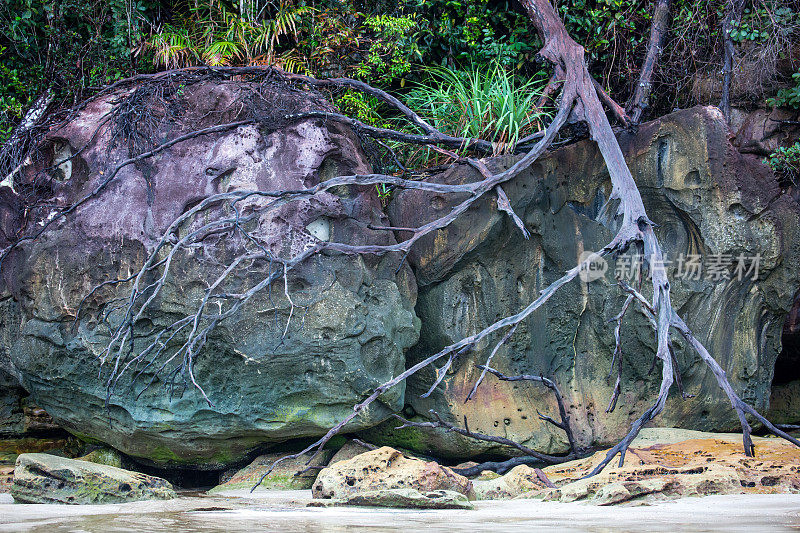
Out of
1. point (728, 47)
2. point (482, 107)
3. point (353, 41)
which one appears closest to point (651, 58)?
point (728, 47)

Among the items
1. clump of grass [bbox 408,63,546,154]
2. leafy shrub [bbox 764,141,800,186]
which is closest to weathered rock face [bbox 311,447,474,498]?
clump of grass [bbox 408,63,546,154]

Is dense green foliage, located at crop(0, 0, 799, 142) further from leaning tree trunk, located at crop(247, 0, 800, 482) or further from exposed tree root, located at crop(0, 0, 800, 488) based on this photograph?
exposed tree root, located at crop(0, 0, 800, 488)

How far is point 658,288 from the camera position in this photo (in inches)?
179

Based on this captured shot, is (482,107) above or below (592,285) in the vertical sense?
above

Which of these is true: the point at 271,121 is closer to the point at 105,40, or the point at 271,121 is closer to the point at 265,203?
the point at 265,203

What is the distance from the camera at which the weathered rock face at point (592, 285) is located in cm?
536

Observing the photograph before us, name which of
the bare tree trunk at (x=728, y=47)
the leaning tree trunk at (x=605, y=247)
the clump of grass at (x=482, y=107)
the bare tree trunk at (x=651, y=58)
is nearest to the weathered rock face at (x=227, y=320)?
the leaning tree trunk at (x=605, y=247)

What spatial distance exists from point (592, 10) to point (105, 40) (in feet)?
15.0

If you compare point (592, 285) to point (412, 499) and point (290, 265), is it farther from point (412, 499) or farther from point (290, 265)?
point (412, 499)

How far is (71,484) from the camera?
3.97m

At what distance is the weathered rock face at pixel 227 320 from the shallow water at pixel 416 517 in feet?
3.58

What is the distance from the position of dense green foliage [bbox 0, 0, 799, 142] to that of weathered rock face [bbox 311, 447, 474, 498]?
3340 millimetres

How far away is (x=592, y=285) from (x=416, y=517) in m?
2.94

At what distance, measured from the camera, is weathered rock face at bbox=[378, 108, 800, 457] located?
5.36m
